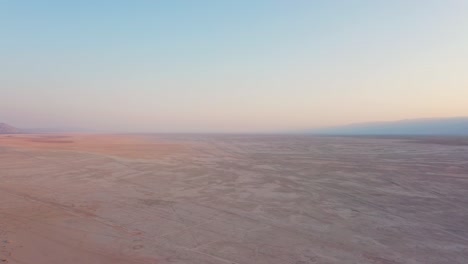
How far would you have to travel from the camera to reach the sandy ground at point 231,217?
21.7 feet

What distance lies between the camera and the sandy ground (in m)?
6.62

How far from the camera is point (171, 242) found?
721 cm

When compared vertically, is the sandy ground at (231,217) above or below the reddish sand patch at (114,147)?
below

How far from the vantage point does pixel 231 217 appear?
9258mm

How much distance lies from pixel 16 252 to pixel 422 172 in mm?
18625

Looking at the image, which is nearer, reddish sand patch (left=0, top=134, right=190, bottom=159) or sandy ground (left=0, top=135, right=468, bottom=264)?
sandy ground (left=0, top=135, right=468, bottom=264)

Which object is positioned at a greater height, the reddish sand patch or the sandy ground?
the reddish sand patch

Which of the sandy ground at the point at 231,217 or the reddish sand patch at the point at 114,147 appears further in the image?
the reddish sand patch at the point at 114,147

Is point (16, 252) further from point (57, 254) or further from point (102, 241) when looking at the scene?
point (102, 241)

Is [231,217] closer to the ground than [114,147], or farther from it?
closer to the ground

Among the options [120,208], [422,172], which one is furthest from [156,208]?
[422,172]

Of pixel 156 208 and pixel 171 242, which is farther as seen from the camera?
pixel 156 208

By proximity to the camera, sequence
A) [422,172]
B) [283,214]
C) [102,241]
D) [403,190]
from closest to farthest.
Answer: [102,241]
[283,214]
[403,190]
[422,172]

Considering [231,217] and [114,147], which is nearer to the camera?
[231,217]
